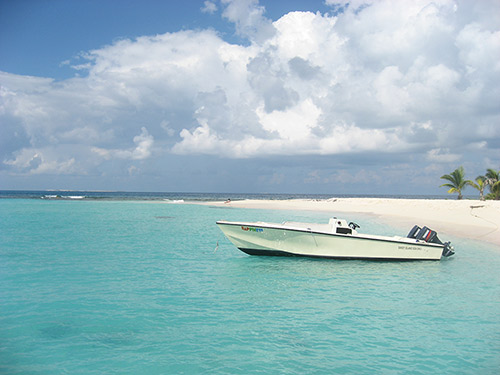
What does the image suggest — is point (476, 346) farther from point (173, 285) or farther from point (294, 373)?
point (173, 285)

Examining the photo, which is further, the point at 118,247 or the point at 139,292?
the point at 118,247

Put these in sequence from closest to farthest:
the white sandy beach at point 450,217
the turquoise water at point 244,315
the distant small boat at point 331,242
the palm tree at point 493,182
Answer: the turquoise water at point 244,315 < the distant small boat at point 331,242 < the white sandy beach at point 450,217 < the palm tree at point 493,182

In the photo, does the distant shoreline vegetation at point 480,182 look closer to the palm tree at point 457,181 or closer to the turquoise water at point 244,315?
the palm tree at point 457,181

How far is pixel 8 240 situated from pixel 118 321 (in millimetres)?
17760

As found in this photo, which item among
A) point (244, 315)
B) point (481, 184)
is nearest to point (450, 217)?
point (481, 184)

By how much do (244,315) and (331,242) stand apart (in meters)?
8.10

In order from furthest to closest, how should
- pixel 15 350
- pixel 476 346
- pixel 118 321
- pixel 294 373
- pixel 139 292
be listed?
pixel 139 292 → pixel 118 321 → pixel 476 346 → pixel 15 350 → pixel 294 373

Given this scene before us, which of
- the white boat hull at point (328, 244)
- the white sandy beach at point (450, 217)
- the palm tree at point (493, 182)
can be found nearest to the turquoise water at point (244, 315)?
the white boat hull at point (328, 244)

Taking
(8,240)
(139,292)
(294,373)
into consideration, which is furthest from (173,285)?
(8,240)

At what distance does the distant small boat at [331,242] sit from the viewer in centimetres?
1681

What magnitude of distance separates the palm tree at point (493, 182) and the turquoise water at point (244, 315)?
39694 millimetres

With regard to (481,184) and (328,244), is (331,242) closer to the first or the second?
(328,244)

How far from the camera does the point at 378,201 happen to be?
61688 millimetres

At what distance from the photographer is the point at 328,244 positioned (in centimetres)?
1697
